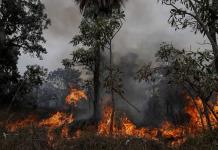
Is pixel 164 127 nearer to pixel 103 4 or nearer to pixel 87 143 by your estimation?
pixel 103 4

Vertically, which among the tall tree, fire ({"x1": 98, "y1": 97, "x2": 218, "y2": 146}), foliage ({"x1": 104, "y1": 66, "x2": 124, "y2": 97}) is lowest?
fire ({"x1": 98, "y1": 97, "x2": 218, "y2": 146})

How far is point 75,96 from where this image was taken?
4156 centimetres

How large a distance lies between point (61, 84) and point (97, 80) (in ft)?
270

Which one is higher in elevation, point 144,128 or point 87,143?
point 144,128

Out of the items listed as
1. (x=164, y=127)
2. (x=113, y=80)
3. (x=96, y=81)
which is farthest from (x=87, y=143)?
(x=164, y=127)

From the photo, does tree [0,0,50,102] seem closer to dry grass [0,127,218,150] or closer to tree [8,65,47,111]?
tree [8,65,47,111]

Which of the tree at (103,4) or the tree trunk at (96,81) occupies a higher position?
the tree at (103,4)

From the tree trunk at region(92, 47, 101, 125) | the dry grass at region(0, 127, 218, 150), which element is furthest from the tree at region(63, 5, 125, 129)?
the dry grass at region(0, 127, 218, 150)

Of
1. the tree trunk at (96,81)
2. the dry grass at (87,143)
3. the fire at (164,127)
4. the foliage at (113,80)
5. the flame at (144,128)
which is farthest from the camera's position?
the tree trunk at (96,81)

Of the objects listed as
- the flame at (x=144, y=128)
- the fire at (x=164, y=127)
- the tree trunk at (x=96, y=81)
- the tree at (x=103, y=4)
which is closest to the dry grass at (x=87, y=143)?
the flame at (x=144, y=128)

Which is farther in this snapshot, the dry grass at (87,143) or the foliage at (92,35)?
the foliage at (92,35)

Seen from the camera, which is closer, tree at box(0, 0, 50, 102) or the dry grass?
the dry grass

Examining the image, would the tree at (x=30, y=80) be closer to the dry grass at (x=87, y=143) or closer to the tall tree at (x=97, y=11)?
the tall tree at (x=97, y=11)

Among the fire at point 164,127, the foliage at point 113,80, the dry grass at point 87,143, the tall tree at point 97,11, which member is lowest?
the dry grass at point 87,143
